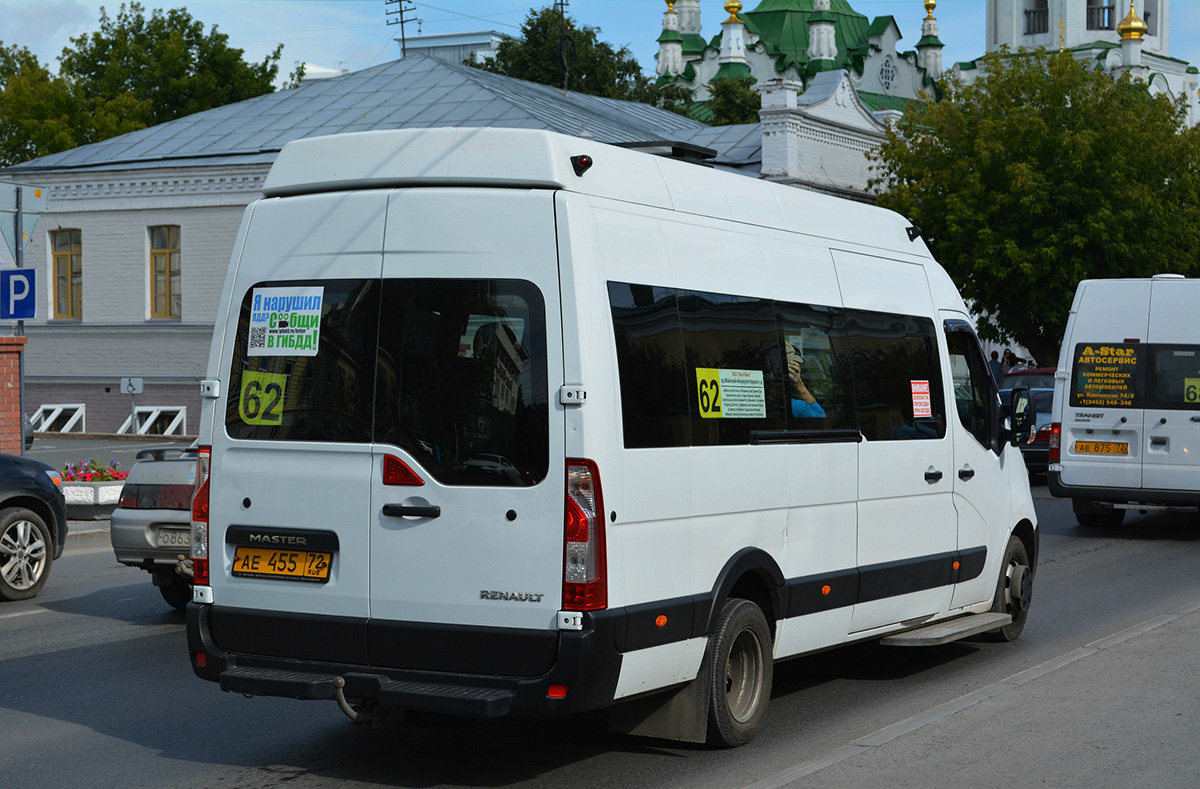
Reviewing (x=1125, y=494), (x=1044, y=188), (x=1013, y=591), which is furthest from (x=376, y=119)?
(x=1013, y=591)

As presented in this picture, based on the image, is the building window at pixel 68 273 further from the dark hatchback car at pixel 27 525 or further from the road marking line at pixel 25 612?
the road marking line at pixel 25 612

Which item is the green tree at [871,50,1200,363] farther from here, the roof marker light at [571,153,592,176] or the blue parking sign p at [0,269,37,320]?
the roof marker light at [571,153,592,176]

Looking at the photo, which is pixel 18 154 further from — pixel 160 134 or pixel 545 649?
pixel 545 649

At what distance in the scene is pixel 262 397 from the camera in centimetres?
600

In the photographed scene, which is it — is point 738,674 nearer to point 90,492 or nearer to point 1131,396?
point 1131,396

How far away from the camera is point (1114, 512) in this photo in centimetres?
1662

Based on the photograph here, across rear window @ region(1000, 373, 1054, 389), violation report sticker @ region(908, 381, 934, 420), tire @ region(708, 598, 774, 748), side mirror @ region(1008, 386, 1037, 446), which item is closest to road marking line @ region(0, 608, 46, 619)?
tire @ region(708, 598, 774, 748)

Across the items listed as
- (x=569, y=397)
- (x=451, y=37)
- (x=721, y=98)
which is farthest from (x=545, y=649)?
(x=451, y=37)

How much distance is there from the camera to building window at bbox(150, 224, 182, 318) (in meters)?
33.4

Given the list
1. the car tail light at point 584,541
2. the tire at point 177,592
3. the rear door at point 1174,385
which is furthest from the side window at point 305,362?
the rear door at point 1174,385

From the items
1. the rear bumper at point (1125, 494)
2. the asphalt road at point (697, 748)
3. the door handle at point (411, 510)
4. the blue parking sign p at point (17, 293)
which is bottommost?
the asphalt road at point (697, 748)

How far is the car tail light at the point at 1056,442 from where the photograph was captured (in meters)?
15.8

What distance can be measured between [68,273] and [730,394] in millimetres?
31729

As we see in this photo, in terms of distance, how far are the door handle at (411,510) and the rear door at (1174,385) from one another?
11640 mm
